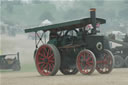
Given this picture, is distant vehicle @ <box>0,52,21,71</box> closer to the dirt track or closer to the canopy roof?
the canopy roof

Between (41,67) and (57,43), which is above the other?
(57,43)

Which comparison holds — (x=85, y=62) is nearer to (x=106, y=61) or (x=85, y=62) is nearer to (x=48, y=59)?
(x=106, y=61)

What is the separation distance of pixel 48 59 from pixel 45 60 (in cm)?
20

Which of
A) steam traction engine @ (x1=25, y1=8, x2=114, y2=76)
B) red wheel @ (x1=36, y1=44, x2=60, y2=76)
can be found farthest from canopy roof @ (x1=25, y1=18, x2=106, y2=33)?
red wheel @ (x1=36, y1=44, x2=60, y2=76)

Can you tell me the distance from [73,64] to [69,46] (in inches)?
36.4

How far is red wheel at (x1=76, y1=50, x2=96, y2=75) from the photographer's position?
12456mm

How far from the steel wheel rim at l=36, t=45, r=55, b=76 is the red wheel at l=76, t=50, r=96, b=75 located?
1356 millimetres

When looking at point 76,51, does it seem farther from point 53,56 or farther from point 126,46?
point 126,46

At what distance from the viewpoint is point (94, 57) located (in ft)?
40.5

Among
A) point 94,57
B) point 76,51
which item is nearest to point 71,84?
point 94,57

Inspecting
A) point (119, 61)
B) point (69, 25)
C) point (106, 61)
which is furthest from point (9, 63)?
point (106, 61)

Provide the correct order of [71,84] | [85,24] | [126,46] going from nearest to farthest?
1. [71,84]
2. [85,24]
3. [126,46]

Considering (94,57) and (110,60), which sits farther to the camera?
(110,60)

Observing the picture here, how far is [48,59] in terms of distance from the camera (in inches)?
544
